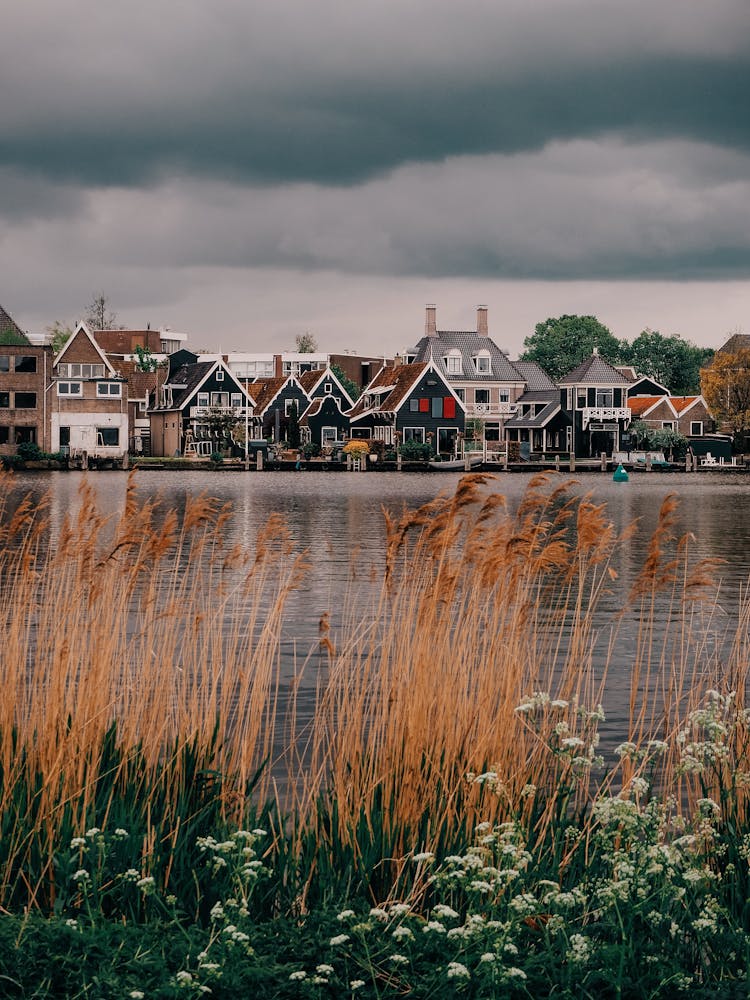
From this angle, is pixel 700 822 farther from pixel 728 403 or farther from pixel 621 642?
pixel 728 403

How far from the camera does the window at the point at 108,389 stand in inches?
4663

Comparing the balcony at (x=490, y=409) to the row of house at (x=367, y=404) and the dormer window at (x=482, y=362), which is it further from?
the dormer window at (x=482, y=362)

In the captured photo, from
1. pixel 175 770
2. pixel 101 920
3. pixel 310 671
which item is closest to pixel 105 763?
pixel 175 770

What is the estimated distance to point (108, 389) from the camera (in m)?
119

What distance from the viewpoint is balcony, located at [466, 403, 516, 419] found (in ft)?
454

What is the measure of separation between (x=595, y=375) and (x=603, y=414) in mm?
4382

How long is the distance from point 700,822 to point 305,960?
→ 239 centimetres

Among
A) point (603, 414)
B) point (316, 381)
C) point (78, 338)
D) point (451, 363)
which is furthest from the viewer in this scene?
point (316, 381)

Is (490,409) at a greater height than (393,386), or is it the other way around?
(393,386)

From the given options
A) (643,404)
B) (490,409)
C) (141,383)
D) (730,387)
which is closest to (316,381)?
(490,409)

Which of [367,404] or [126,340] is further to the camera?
[126,340]

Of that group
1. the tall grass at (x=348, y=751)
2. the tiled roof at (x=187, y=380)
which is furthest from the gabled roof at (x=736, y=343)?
the tall grass at (x=348, y=751)

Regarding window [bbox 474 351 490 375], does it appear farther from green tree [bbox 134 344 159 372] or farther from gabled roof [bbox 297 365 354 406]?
green tree [bbox 134 344 159 372]

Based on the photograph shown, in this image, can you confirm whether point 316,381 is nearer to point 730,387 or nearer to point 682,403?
point 682,403
